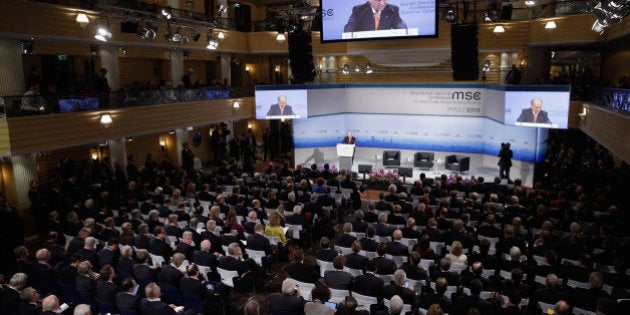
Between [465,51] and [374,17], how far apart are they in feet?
13.1

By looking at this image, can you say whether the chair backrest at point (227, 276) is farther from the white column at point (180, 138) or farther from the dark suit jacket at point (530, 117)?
the white column at point (180, 138)

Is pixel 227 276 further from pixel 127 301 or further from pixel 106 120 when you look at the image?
pixel 106 120

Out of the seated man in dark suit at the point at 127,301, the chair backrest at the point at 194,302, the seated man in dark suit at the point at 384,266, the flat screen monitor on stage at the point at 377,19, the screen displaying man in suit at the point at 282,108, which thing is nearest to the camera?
the seated man in dark suit at the point at 127,301

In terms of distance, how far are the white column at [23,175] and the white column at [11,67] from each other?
199cm

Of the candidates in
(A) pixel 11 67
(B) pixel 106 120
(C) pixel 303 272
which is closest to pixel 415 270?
(C) pixel 303 272

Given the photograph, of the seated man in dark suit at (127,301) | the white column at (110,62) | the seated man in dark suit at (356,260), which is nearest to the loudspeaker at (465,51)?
the seated man in dark suit at (356,260)

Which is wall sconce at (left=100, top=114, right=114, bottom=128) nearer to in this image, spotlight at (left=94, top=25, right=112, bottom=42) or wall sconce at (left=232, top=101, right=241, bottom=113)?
spotlight at (left=94, top=25, right=112, bottom=42)

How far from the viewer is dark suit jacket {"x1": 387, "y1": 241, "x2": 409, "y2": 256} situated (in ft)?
30.0

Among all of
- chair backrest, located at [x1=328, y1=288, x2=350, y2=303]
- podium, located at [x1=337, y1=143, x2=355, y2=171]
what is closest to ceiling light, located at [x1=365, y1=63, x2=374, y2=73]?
podium, located at [x1=337, y1=143, x2=355, y2=171]

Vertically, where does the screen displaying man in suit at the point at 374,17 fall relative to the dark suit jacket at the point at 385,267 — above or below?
above

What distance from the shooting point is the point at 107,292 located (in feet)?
24.3

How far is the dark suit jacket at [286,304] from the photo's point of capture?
6.88m

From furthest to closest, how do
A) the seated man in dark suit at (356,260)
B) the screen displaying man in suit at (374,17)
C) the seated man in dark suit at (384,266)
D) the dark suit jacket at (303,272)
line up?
1. the screen displaying man in suit at (374,17)
2. the seated man in dark suit at (356,260)
3. the seated man in dark suit at (384,266)
4. the dark suit jacket at (303,272)

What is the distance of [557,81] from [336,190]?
10081 mm
